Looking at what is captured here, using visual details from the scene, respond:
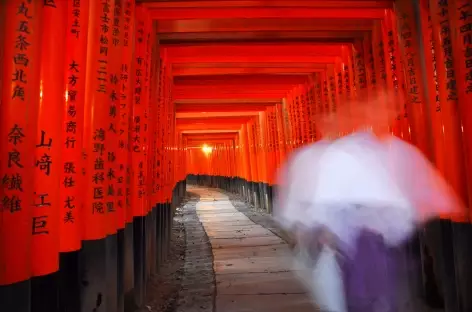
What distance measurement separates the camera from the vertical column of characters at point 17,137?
1363mm

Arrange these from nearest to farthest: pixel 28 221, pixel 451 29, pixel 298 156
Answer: pixel 28 221
pixel 451 29
pixel 298 156

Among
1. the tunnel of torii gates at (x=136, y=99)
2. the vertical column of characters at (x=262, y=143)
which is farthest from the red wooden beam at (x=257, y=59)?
the vertical column of characters at (x=262, y=143)

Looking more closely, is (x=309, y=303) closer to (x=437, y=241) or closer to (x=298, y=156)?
(x=437, y=241)

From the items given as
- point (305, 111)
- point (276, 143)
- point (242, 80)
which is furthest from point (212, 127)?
point (305, 111)

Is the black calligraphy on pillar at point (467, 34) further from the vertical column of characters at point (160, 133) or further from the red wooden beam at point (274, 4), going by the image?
the vertical column of characters at point (160, 133)

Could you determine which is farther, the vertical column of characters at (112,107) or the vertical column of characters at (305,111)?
the vertical column of characters at (305,111)

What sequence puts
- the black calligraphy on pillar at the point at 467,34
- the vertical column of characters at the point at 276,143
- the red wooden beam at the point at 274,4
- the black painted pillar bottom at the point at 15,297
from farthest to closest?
the vertical column of characters at the point at 276,143 → the red wooden beam at the point at 274,4 → the black calligraphy on pillar at the point at 467,34 → the black painted pillar bottom at the point at 15,297

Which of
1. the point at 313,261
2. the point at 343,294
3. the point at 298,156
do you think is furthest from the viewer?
the point at 298,156

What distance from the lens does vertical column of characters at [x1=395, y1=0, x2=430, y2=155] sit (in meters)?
3.22

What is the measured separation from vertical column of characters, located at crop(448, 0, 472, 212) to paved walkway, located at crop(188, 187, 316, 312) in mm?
2182

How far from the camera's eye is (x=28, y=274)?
1437 mm

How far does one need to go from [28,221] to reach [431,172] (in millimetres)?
3176

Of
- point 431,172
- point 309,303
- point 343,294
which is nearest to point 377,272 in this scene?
point 343,294

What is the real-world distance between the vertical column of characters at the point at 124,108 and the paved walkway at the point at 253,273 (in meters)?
1.69
